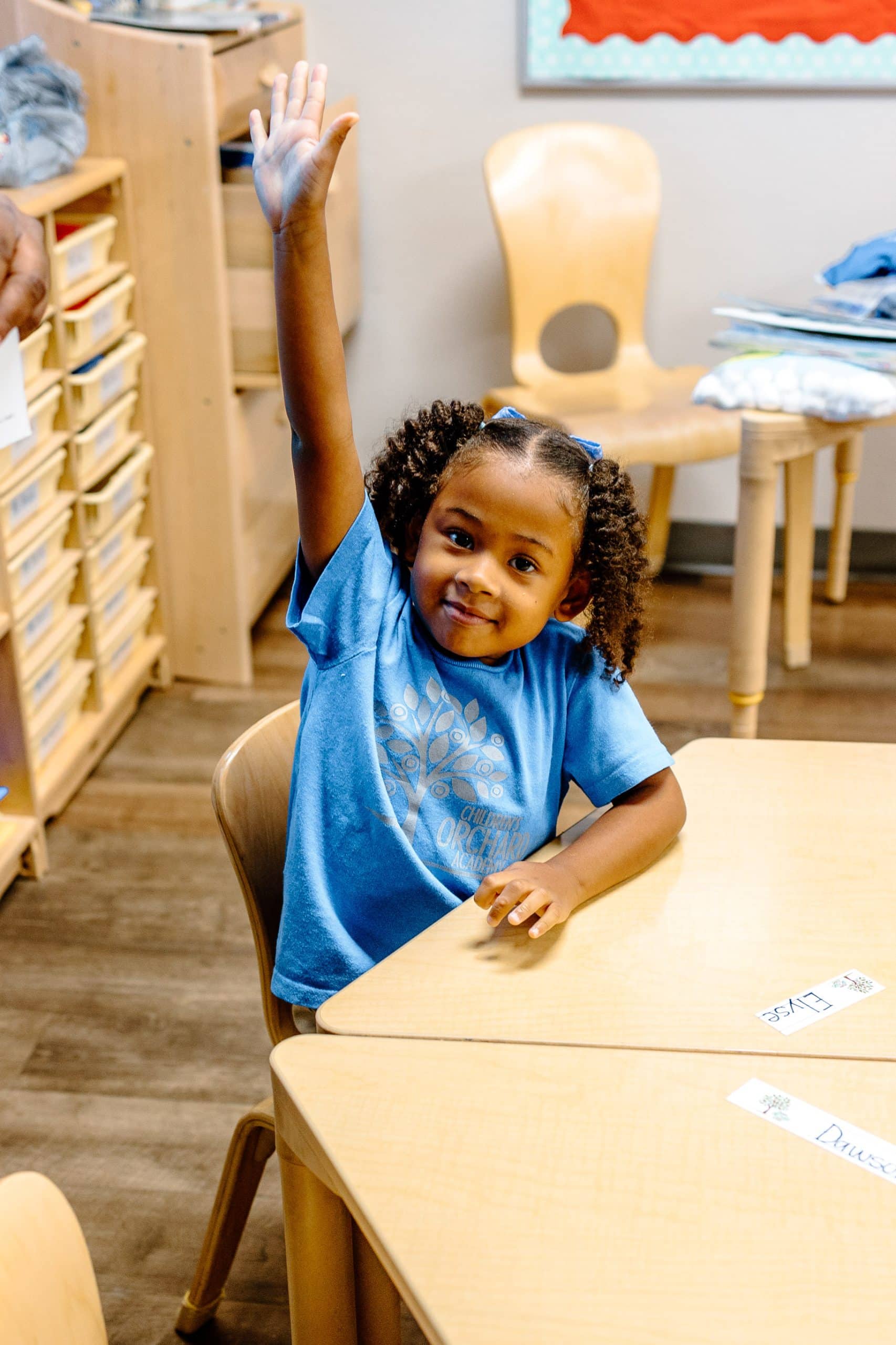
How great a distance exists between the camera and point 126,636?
2.76 m

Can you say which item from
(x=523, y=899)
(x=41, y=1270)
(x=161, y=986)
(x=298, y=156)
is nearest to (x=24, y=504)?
(x=161, y=986)

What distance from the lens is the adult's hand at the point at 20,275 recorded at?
100cm

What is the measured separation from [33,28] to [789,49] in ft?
5.56

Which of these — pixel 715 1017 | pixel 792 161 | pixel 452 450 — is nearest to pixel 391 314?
pixel 792 161

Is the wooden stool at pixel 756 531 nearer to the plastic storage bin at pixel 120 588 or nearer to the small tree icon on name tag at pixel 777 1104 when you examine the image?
the plastic storage bin at pixel 120 588

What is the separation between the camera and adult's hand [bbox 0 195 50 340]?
100cm

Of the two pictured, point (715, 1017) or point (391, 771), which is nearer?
point (715, 1017)

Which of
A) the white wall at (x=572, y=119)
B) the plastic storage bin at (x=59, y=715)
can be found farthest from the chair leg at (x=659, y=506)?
the plastic storage bin at (x=59, y=715)

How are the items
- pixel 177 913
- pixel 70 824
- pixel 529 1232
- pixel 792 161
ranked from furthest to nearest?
pixel 792 161 < pixel 70 824 < pixel 177 913 < pixel 529 1232

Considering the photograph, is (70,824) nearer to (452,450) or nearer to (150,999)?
(150,999)

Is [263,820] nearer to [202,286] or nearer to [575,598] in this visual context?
[575,598]

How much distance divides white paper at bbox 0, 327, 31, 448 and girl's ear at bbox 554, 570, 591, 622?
498mm

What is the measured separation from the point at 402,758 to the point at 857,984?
1.34 ft

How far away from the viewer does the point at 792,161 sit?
3262mm
